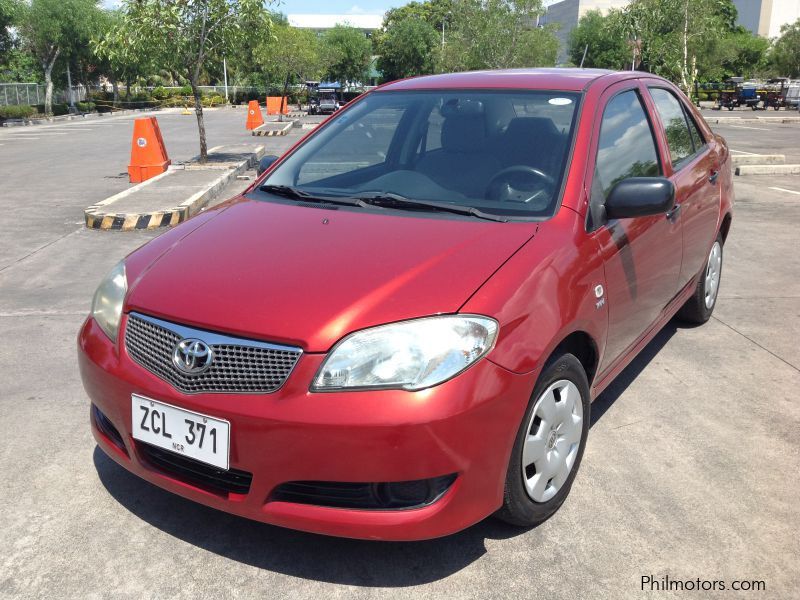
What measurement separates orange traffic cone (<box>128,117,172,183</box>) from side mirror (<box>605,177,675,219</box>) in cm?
1107

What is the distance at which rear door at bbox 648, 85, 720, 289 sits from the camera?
13.2 ft

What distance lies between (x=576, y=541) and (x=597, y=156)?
1562 mm

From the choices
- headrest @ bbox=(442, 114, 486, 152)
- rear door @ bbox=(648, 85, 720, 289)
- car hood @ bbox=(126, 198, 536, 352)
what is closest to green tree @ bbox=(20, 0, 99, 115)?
rear door @ bbox=(648, 85, 720, 289)

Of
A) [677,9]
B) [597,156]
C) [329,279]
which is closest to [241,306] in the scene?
[329,279]

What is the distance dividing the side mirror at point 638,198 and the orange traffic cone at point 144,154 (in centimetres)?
1107

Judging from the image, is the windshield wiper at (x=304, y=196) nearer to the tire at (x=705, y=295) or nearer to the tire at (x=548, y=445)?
the tire at (x=548, y=445)

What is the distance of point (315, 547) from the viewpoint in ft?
8.77

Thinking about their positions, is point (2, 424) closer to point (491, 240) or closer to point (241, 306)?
point (241, 306)

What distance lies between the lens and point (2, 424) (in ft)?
11.8

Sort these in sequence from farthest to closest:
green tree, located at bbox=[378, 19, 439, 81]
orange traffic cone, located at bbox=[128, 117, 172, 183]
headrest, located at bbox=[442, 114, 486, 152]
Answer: green tree, located at bbox=[378, 19, 439, 81]
orange traffic cone, located at bbox=[128, 117, 172, 183]
headrest, located at bbox=[442, 114, 486, 152]

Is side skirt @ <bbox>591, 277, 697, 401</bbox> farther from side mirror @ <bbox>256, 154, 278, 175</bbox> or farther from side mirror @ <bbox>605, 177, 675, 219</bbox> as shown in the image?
side mirror @ <bbox>256, 154, 278, 175</bbox>

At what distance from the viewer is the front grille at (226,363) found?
2.29 meters

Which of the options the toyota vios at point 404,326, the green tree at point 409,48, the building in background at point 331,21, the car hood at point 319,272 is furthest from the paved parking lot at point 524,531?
the building in background at point 331,21

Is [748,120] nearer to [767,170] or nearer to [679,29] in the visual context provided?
[679,29]
